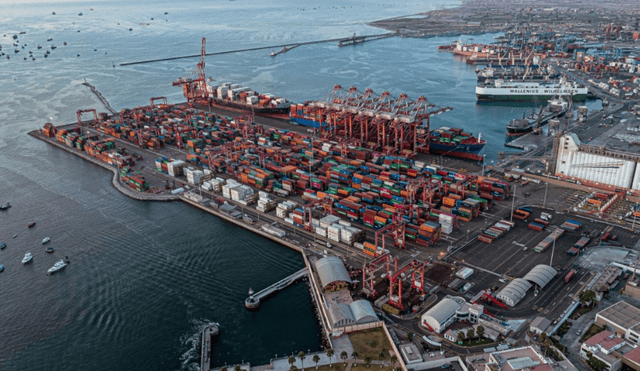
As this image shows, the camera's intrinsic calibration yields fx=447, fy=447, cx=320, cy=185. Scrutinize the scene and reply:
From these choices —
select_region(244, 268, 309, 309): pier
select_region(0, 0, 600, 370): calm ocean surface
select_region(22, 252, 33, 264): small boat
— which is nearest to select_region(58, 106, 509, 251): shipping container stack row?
select_region(0, 0, 600, 370): calm ocean surface

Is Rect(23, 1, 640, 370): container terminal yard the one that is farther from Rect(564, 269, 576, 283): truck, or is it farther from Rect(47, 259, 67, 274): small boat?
Rect(47, 259, 67, 274): small boat

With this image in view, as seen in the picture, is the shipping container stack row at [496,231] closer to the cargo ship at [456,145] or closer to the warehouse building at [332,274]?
the warehouse building at [332,274]

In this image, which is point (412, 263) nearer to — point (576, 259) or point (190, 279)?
point (576, 259)

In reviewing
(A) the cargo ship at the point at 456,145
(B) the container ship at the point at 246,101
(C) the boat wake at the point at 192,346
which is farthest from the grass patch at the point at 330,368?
(B) the container ship at the point at 246,101

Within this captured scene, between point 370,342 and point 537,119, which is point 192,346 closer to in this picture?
point 370,342

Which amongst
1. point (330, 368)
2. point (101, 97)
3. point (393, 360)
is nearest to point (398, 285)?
point (393, 360)

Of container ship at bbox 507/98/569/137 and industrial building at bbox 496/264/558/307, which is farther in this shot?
container ship at bbox 507/98/569/137
